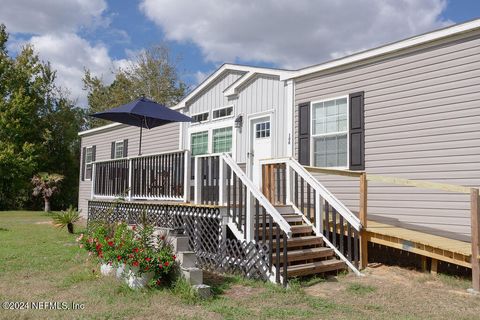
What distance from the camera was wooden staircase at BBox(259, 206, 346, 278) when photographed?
5738mm

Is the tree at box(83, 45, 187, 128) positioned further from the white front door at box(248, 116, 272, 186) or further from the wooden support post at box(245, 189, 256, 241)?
the wooden support post at box(245, 189, 256, 241)

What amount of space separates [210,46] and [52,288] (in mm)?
21077

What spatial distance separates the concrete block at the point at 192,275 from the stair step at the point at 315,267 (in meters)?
1.17

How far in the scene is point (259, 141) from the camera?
9.22 meters

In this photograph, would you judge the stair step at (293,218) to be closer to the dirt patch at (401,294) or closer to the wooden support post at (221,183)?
the wooden support post at (221,183)

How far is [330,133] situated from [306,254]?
269cm

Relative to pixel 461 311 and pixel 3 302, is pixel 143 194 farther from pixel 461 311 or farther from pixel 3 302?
pixel 461 311

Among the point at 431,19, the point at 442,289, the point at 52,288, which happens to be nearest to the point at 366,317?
the point at 442,289

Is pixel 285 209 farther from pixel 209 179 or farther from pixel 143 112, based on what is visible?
pixel 143 112

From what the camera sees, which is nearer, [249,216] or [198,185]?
[249,216]

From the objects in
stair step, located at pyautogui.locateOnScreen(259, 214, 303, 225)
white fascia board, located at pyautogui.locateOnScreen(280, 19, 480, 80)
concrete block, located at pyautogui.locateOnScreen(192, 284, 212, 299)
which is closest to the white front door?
white fascia board, located at pyautogui.locateOnScreen(280, 19, 480, 80)

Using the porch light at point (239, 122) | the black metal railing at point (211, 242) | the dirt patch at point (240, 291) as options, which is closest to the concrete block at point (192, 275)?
the dirt patch at point (240, 291)

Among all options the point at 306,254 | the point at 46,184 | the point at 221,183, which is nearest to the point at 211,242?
the point at 221,183

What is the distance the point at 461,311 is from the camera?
442 cm
